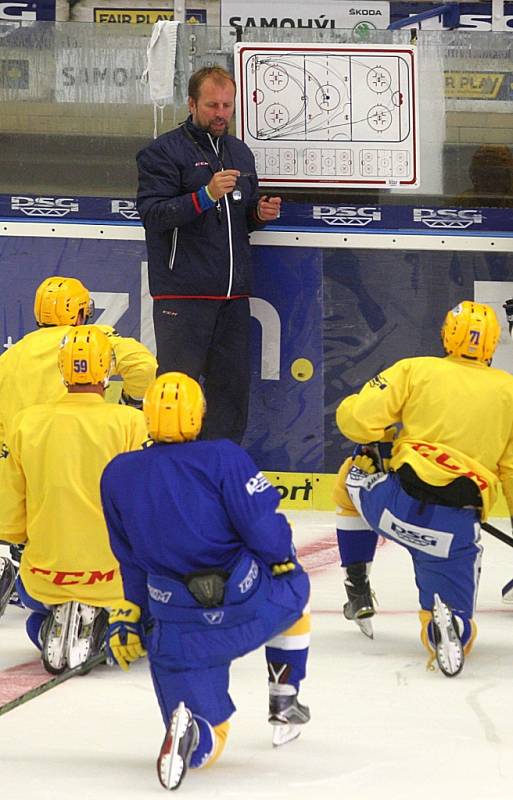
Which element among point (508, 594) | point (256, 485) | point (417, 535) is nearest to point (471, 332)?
point (417, 535)

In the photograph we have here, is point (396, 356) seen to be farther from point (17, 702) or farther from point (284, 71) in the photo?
point (17, 702)

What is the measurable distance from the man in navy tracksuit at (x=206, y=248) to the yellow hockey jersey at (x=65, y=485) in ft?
6.30

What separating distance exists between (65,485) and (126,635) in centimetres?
94

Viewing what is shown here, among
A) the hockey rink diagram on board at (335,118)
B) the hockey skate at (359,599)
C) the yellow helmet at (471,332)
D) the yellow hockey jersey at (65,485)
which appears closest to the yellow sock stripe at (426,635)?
the hockey skate at (359,599)

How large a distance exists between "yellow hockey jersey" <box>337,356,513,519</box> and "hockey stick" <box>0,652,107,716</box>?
1008 mm

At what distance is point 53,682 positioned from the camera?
4.39 meters

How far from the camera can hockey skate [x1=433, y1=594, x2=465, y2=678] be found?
446cm

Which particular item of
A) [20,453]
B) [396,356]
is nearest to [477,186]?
[396,356]

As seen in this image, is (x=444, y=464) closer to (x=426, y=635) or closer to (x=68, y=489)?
(x=426, y=635)

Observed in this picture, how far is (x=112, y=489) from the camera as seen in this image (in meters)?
3.67

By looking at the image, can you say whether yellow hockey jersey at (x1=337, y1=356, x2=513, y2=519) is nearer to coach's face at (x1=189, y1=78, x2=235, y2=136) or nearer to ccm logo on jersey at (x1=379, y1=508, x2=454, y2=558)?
ccm logo on jersey at (x1=379, y1=508, x2=454, y2=558)

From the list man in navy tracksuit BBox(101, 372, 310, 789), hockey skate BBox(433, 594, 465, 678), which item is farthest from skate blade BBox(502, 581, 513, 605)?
man in navy tracksuit BBox(101, 372, 310, 789)

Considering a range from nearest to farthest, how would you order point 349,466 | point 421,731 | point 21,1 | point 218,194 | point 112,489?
1. point 112,489
2. point 421,731
3. point 349,466
4. point 218,194
5. point 21,1

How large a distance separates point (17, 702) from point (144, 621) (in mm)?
676
